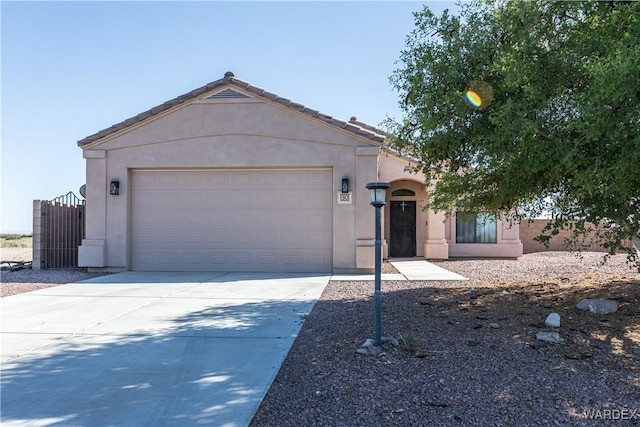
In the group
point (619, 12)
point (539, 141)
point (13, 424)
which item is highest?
point (619, 12)

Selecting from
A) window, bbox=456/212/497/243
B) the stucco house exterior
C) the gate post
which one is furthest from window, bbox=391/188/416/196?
the gate post

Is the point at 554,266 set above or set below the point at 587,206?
below

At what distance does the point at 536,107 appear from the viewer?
513 centimetres

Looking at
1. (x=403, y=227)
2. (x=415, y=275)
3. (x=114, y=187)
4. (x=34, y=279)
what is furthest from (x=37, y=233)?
(x=403, y=227)

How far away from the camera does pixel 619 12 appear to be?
4676mm

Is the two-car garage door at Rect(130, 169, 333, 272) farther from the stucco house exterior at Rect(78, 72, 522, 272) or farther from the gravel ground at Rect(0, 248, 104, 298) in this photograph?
the gravel ground at Rect(0, 248, 104, 298)

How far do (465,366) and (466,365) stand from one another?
0.03 meters

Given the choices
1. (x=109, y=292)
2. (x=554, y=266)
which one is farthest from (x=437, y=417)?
(x=554, y=266)

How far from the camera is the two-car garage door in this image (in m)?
11.5

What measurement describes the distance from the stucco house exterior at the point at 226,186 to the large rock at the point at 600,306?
551 centimetres

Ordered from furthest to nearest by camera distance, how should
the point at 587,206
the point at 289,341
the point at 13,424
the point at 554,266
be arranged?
the point at 554,266, the point at 587,206, the point at 289,341, the point at 13,424

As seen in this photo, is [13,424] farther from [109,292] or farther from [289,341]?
[109,292]

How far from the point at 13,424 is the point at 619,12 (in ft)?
21.6

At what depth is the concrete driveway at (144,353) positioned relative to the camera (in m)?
3.53
